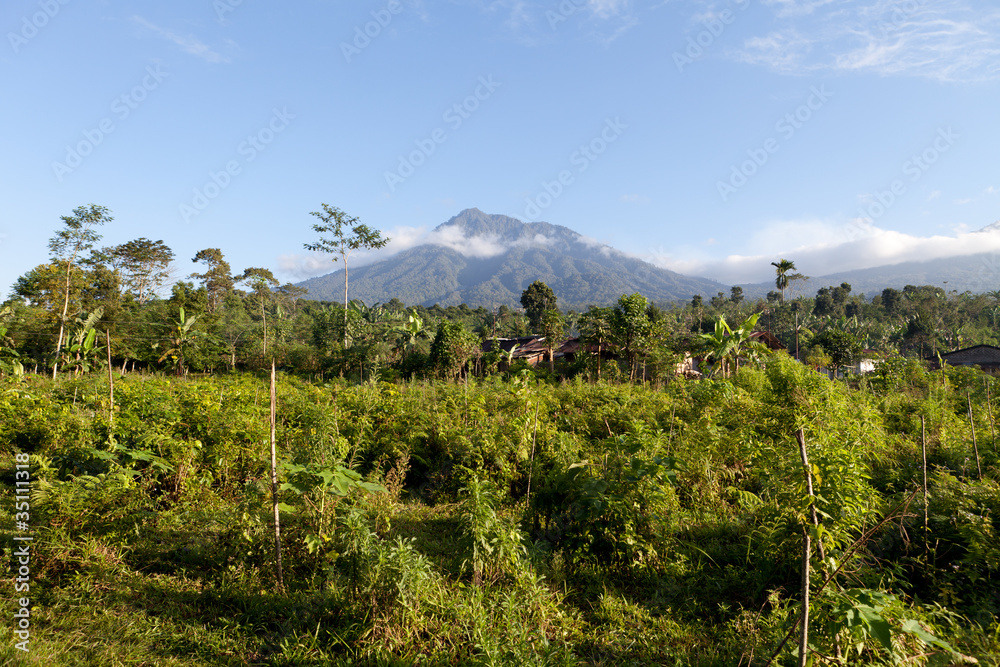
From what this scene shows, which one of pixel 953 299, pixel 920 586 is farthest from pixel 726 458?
pixel 953 299

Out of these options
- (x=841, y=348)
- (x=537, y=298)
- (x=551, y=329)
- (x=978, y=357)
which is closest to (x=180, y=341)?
(x=551, y=329)

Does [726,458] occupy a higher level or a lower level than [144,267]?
lower

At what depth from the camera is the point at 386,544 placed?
3492 mm

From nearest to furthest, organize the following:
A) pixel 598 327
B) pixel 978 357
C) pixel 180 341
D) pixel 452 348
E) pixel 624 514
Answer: pixel 624 514 → pixel 598 327 → pixel 452 348 → pixel 180 341 → pixel 978 357

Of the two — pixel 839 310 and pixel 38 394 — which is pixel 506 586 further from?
pixel 839 310

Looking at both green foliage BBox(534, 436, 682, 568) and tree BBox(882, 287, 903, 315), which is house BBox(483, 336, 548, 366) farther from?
tree BBox(882, 287, 903, 315)

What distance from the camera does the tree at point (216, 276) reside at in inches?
1795

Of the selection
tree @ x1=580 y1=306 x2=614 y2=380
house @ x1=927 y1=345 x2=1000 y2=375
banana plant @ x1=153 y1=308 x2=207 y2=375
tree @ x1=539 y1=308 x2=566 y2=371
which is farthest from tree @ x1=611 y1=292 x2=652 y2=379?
house @ x1=927 y1=345 x2=1000 y2=375

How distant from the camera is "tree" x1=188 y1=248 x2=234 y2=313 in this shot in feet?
150

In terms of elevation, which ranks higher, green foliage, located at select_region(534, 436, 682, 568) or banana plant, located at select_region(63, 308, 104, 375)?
banana plant, located at select_region(63, 308, 104, 375)

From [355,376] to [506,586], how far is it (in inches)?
811

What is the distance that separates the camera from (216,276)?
1828 inches

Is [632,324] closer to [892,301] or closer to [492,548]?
[492,548]

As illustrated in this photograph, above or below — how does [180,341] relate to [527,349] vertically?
above
